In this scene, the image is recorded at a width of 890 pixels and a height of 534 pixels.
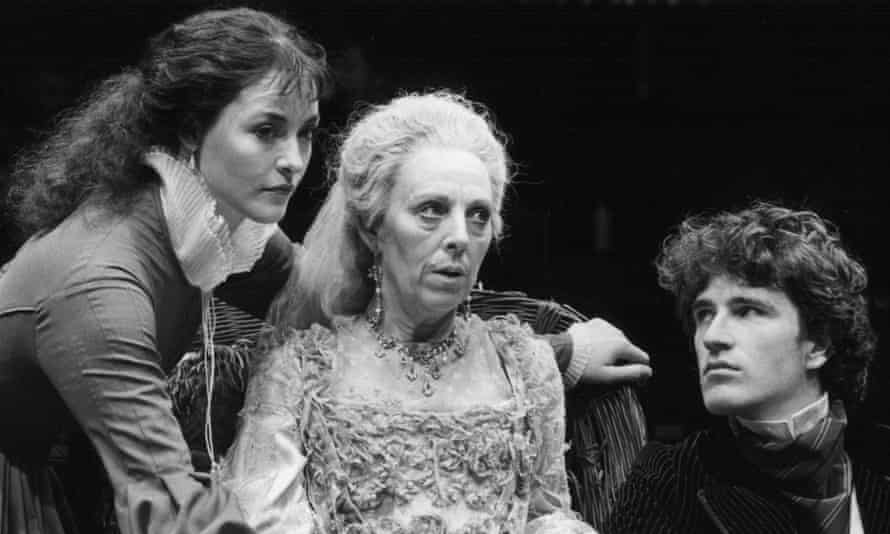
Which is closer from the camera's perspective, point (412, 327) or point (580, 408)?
point (412, 327)

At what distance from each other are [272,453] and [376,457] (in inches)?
7.4

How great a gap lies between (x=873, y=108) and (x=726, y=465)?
4.39 feet

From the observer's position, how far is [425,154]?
297 cm

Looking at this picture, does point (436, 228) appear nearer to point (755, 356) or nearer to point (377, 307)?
point (377, 307)

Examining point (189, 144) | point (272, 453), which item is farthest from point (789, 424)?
point (189, 144)

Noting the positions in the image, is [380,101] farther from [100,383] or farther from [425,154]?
[100,383]

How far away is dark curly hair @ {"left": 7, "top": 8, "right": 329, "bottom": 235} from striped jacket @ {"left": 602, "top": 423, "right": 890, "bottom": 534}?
3.24ft

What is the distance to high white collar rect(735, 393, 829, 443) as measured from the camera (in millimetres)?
3080

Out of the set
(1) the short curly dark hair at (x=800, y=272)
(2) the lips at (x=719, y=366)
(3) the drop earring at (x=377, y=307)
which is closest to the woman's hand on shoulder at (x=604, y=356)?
(1) the short curly dark hair at (x=800, y=272)

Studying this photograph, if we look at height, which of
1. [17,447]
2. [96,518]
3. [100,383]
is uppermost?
[100,383]

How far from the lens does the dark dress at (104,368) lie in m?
2.52

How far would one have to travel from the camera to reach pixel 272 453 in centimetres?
→ 282

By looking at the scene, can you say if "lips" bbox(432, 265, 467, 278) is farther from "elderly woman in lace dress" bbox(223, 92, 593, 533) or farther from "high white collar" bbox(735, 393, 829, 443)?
"high white collar" bbox(735, 393, 829, 443)

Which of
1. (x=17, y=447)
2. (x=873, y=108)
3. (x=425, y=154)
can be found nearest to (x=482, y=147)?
(x=425, y=154)
